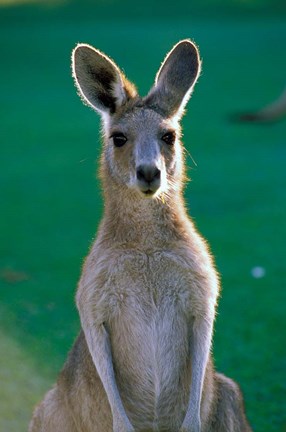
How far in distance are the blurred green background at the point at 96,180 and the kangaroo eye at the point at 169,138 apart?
1.08 metres

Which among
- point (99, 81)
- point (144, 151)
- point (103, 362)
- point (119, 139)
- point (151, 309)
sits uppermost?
point (99, 81)

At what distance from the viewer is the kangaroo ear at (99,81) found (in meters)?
3.17

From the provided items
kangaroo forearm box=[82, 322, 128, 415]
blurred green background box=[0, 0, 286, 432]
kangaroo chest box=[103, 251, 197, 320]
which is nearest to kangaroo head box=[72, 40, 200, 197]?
kangaroo chest box=[103, 251, 197, 320]

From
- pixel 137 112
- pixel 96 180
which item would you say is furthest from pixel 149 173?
pixel 96 180

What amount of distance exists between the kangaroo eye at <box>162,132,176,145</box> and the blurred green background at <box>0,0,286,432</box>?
3.54 ft

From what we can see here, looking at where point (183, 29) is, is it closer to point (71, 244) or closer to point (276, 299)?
point (71, 244)

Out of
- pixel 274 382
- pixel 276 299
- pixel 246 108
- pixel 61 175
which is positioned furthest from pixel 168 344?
pixel 246 108

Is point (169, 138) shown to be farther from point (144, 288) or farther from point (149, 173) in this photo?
point (144, 288)

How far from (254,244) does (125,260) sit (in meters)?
2.98

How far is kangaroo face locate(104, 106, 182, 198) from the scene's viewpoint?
2.91 metres

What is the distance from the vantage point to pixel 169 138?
3.12 metres

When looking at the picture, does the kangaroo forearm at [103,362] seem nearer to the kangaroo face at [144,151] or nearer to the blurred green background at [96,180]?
the kangaroo face at [144,151]

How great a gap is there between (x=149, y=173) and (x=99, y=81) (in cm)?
50

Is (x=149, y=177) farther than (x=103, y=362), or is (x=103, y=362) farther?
(x=103, y=362)
